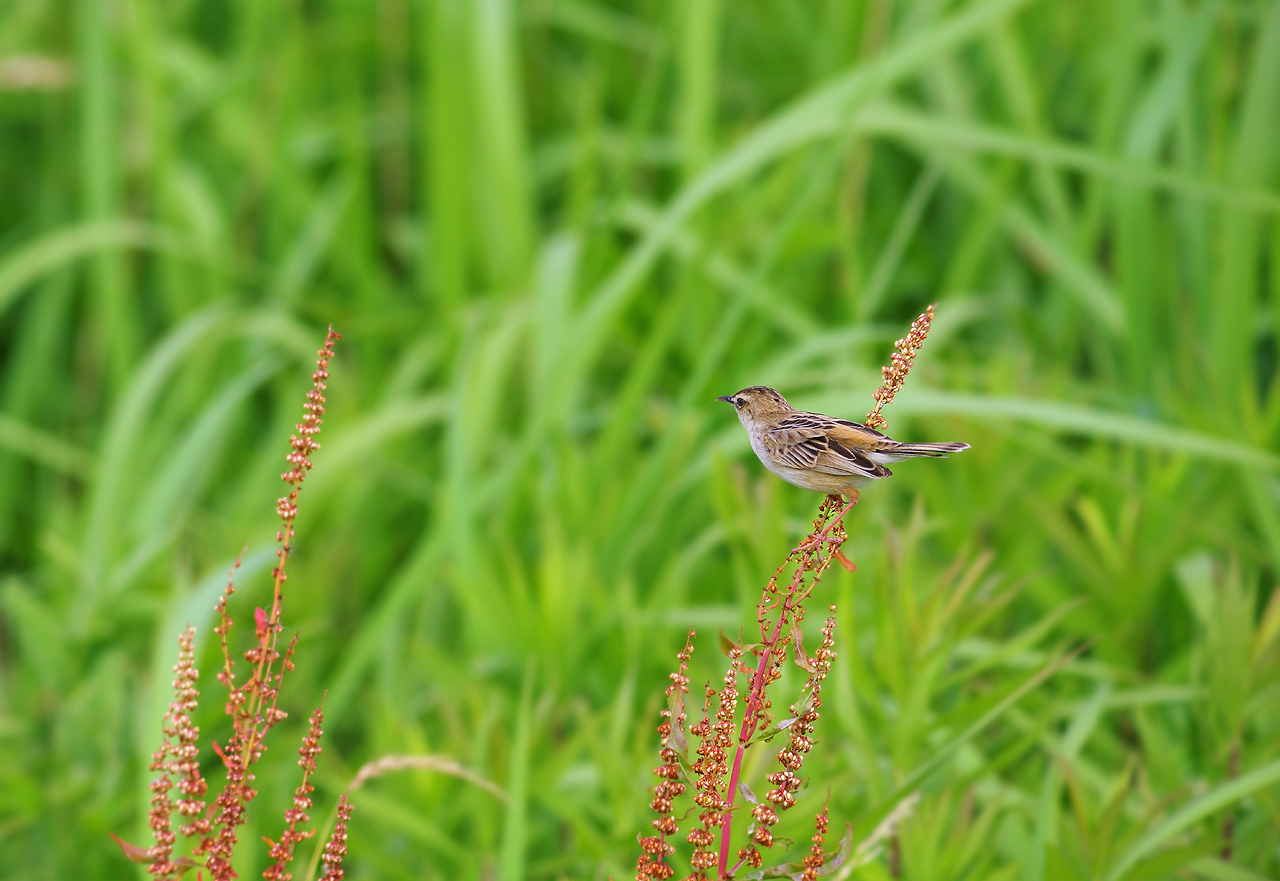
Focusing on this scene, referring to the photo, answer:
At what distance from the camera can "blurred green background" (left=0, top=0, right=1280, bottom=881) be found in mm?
2393

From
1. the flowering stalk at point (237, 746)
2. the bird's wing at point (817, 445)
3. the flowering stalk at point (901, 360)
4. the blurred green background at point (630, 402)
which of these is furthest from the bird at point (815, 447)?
the blurred green background at point (630, 402)

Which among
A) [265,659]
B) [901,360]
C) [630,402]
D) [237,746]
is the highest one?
[901,360]

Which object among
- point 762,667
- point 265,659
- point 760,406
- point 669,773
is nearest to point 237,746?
point 265,659

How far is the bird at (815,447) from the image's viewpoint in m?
1.28

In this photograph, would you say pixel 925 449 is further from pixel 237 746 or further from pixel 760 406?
pixel 237 746

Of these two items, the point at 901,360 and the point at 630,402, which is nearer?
the point at 901,360

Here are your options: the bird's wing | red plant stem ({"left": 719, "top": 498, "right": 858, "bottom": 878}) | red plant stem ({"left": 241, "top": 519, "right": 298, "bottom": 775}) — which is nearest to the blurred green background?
the bird's wing

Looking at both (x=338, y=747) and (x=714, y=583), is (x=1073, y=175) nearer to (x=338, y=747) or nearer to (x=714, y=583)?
(x=714, y=583)

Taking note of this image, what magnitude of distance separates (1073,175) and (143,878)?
4.07 metres

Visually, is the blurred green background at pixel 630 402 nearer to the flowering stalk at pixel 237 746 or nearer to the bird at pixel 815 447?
the bird at pixel 815 447

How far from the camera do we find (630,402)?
3.54m

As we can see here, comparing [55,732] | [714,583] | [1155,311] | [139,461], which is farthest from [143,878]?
[1155,311]

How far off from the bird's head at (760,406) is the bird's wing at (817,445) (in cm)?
2

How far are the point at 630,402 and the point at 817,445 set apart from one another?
2.20 metres
